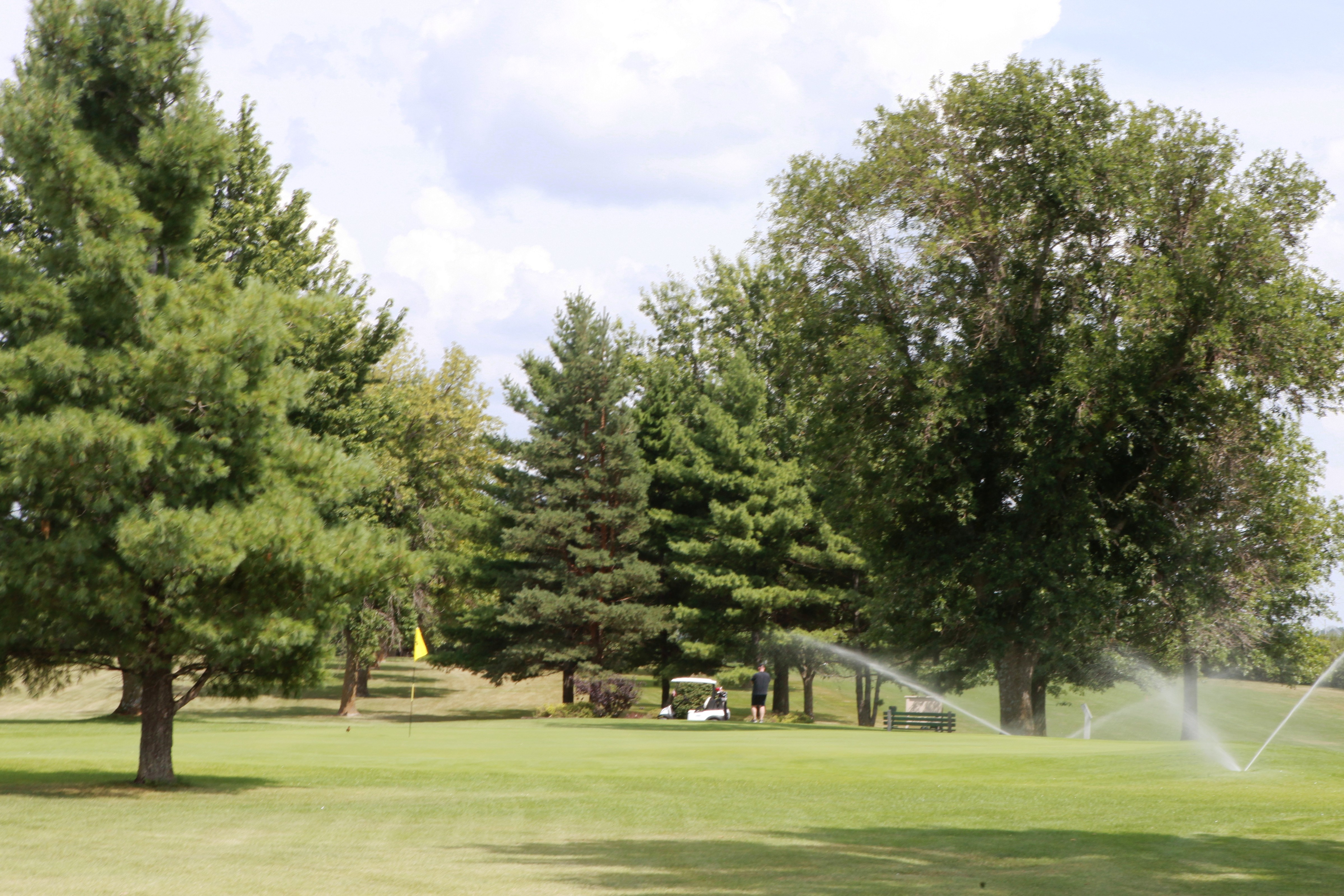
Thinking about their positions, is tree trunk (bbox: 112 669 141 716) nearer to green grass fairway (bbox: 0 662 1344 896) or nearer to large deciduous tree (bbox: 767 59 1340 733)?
green grass fairway (bbox: 0 662 1344 896)

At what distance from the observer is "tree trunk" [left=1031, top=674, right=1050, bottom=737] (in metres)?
38.8

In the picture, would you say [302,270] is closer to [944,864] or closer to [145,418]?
[145,418]

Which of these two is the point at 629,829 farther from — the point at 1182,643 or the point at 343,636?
the point at 343,636

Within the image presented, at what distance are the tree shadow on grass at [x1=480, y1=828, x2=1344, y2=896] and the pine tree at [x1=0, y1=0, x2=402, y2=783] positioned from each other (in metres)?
5.83

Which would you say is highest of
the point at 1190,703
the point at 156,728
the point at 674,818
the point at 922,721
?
the point at 156,728

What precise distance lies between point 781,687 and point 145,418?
1582 inches

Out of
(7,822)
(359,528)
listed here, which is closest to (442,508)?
(359,528)

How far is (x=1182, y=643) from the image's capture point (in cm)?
3353

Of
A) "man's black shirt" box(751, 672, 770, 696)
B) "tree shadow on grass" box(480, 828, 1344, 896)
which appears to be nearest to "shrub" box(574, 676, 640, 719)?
"man's black shirt" box(751, 672, 770, 696)

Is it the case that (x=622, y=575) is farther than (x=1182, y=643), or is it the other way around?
(x=622, y=575)

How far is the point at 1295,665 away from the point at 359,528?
115ft

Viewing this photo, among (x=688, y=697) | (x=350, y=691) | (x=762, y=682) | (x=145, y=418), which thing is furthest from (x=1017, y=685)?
(x=350, y=691)

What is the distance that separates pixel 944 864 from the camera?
973cm

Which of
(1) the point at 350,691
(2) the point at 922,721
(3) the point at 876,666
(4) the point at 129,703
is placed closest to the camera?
(2) the point at 922,721
